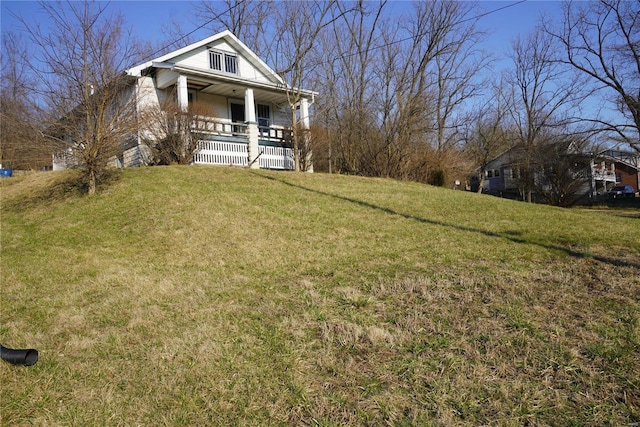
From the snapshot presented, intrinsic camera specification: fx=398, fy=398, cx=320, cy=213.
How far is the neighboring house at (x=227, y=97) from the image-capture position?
49.5 ft

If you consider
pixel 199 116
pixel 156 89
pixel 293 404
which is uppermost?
pixel 156 89

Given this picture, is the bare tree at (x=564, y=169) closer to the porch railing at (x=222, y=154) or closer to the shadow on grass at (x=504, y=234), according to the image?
the shadow on grass at (x=504, y=234)

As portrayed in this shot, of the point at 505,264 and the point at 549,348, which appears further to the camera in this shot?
the point at 505,264

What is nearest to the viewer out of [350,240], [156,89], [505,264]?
[505,264]

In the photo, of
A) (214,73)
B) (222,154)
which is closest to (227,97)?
(214,73)

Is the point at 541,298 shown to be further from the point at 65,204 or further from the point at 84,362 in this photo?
the point at 65,204

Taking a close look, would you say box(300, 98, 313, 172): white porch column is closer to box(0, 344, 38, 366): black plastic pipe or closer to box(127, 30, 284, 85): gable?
box(127, 30, 284, 85): gable

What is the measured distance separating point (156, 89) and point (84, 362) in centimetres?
1577

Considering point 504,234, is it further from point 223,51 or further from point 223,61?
point 223,51

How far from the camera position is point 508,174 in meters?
44.5

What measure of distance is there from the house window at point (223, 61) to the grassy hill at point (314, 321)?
40.0 ft

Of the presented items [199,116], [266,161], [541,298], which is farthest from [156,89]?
[541,298]

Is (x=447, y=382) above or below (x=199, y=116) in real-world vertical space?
below

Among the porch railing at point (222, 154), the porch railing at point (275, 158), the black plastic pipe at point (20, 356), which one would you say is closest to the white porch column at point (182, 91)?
the porch railing at point (222, 154)
